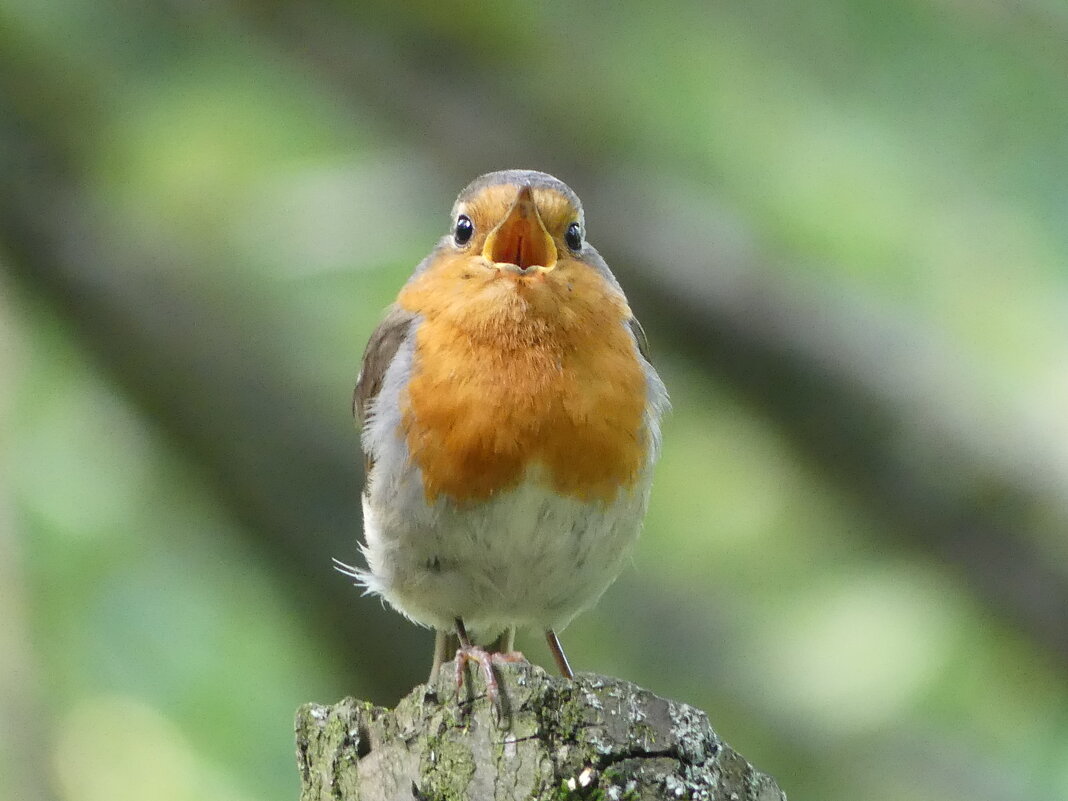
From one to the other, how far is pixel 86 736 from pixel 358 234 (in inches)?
90.7

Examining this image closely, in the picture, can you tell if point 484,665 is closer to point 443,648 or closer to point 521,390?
point 521,390

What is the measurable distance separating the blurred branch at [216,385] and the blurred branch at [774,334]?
110 centimetres

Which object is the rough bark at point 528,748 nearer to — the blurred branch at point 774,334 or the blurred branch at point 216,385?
the blurred branch at point 216,385

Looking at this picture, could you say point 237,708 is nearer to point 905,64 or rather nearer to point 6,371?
point 6,371

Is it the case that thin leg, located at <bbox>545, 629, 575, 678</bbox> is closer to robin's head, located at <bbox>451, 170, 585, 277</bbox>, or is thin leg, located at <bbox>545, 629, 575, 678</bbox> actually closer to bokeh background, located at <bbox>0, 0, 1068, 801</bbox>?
bokeh background, located at <bbox>0, 0, 1068, 801</bbox>

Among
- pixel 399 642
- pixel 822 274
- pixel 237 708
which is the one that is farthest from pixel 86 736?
pixel 822 274

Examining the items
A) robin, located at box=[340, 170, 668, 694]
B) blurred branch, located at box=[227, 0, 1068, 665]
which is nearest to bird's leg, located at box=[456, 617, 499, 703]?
robin, located at box=[340, 170, 668, 694]

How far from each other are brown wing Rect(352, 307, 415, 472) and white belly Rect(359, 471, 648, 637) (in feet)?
1.17

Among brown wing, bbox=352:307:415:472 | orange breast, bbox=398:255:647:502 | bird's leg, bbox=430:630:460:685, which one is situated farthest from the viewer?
bird's leg, bbox=430:630:460:685

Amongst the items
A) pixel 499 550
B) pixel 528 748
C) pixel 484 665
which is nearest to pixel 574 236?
pixel 499 550

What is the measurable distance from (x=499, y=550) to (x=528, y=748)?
4.75 ft

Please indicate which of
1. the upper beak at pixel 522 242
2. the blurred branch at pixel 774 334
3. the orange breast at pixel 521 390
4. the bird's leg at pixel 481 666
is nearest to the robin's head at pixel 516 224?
the upper beak at pixel 522 242

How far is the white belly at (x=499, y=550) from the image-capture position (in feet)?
12.5

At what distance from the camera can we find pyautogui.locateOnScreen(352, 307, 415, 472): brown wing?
4250 mm
